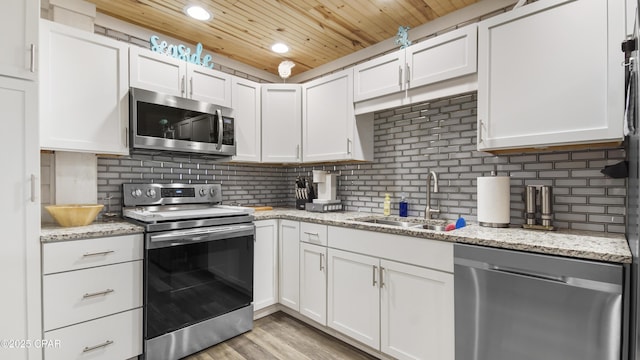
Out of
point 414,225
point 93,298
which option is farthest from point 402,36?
point 93,298

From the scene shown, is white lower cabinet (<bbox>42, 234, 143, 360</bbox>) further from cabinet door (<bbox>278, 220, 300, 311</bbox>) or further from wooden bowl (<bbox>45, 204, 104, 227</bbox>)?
cabinet door (<bbox>278, 220, 300, 311</bbox>)

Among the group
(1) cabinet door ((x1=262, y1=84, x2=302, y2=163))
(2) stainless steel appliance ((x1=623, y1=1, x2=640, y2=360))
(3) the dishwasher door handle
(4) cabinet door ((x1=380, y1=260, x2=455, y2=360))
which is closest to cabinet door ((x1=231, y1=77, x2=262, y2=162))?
(1) cabinet door ((x1=262, y1=84, x2=302, y2=163))

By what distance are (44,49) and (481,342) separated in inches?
118

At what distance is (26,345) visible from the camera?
1.58 meters

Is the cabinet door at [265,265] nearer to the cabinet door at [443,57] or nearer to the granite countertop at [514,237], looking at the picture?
the granite countertop at [514,237]

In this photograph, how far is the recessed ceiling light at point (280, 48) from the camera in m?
2.81

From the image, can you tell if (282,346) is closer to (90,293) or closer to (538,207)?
(90,293)

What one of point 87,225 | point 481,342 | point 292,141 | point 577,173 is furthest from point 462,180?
point 87,225

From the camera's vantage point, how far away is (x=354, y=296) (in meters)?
2.15

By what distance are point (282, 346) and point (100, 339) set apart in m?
1.14

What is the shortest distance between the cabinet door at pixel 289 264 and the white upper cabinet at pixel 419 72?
1172 mm

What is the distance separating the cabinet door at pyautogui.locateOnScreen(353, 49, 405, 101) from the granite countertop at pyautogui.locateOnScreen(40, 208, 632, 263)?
3.45ft

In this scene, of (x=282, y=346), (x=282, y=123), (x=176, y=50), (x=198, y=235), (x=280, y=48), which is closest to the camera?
(x=198, y=235)

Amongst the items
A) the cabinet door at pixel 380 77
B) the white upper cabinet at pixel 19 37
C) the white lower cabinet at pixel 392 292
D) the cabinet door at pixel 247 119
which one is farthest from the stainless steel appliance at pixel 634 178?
the white upper cabinet at pixel 19 37
